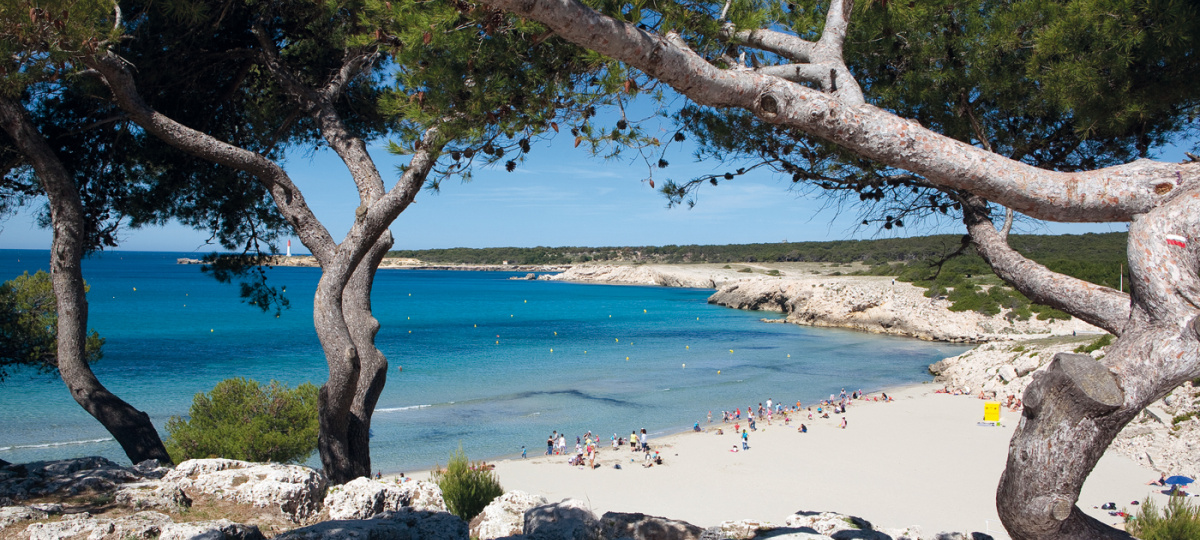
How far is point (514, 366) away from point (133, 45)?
95.5 ft

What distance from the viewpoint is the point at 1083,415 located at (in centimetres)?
190

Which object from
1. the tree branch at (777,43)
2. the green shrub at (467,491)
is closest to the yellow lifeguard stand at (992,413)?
the green shrub at (467,491)

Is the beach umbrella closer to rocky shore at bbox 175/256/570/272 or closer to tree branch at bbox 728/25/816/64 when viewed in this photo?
tree branch at bbox 728/25/816/64

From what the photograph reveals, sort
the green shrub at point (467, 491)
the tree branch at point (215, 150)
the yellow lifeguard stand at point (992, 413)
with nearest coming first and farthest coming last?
the tree branch at point (215, 150) < the green shrub at point (467, 491) < the yellow lifeguard stand at point (992, 413)

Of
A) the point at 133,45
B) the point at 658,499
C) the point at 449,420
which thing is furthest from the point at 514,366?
the point at 133,45

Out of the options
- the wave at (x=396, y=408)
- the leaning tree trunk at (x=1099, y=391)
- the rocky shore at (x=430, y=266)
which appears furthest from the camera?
the rocky shore at (x=430, y=266)

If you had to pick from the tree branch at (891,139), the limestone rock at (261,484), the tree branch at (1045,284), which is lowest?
the limestone rock at (261,484)

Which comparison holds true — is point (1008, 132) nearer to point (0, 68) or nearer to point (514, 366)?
point (0, 68)

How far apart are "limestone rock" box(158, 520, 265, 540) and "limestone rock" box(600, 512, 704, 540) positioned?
80.8 inches

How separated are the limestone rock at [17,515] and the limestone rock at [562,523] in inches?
97.1

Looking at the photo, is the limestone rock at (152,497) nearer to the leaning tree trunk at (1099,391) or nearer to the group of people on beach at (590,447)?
the leaning tree trunk at (1099,391)

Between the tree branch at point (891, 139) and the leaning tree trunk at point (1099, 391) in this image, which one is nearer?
the leaning tree trunk at point (1099, 391)

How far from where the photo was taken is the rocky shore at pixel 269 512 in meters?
3.33

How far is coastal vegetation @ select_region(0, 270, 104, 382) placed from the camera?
29.9ft
